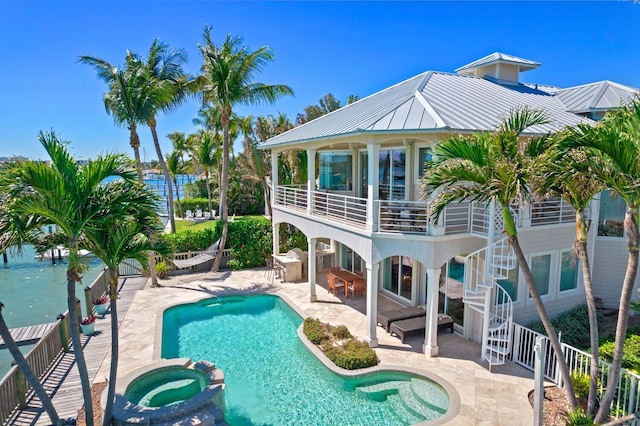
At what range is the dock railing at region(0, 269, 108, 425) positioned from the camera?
343 inches

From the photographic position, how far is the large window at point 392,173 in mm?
15266

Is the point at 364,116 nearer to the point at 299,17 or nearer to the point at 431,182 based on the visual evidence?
the point at 431,182

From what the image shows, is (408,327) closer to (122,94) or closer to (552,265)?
(552,265)

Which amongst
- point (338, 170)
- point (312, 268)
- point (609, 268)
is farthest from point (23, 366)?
point (609, 268)

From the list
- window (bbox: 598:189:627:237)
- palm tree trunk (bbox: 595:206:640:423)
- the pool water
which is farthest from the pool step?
window (bbox: 598:189:627:237)

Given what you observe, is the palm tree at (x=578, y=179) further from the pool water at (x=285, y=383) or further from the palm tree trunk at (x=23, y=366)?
the palm tree trunk at (x=23, y=366)

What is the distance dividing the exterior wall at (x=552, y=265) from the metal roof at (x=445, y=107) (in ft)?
11.5

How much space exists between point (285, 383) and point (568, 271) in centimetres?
1105

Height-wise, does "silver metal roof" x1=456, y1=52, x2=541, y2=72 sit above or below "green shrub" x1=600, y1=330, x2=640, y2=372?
above

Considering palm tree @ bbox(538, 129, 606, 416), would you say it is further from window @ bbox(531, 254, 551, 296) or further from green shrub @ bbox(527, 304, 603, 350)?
window @ bbox(531, 254, 551, 296)

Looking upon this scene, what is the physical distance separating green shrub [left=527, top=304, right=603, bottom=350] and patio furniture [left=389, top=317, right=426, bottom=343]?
3575mm

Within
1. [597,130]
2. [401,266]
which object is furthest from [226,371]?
[597,130]

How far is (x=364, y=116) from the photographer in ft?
47.1

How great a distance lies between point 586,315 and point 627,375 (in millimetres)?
5530
